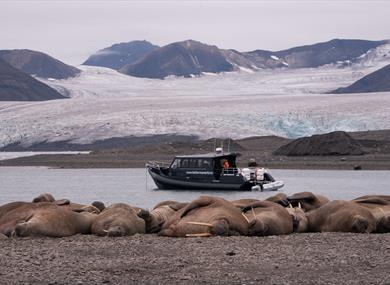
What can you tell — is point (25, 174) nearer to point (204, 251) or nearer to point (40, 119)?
point (40, 119)

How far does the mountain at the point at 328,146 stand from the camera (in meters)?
41.6

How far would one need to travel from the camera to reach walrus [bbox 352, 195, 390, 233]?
37.3ft

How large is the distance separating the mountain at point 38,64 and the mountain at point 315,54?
73.8 ft

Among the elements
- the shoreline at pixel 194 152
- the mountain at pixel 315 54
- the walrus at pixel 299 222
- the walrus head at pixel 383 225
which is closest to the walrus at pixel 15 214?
the walrus at pixel 299 222

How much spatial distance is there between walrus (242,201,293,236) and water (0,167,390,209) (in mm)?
11070

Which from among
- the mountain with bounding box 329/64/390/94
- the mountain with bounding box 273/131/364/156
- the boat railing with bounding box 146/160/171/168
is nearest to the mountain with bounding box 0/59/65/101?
the mountain with bounding box 329/64/390/94

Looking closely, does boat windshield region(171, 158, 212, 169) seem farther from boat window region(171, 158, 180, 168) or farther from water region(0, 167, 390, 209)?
water region(0, 167, 390, 209)

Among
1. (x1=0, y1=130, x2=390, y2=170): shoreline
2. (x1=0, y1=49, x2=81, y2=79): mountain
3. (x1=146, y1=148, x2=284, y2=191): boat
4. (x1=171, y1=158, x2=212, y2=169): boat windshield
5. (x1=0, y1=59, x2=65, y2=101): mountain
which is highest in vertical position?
(x1=0, y1=49, x2=81, y2=79): mountain

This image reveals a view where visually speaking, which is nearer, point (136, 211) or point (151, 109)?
point (136, 211)

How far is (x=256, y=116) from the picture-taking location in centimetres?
4834

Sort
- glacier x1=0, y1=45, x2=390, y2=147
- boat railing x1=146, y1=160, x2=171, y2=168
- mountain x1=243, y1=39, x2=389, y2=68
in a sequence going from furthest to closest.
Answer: mountain x1=243, y1=39, x2=389, y2=68, glacier x1=0, y1=45, x2=390, y2=147, boat railing x1=146, y1=160, x2=171, y2=168

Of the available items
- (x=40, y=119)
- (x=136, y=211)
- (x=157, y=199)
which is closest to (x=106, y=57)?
(x=40, y=119)

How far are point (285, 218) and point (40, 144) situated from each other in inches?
1571

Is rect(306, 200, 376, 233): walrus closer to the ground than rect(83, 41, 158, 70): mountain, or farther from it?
closer to the ground
